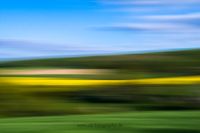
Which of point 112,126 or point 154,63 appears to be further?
point 154,63

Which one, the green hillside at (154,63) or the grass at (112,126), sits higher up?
the green hillside at (154,63)

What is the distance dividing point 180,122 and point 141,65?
97.7 ft

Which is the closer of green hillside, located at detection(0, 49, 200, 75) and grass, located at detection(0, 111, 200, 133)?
grass, located at detection(0, 111, 200, 133)

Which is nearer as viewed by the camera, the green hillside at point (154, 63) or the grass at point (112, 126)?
the grass at point (112, 126)

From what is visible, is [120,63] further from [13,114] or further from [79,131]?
[79,131]

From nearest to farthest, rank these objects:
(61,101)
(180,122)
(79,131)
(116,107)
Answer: (79,131) → (180,122) → (116,107) → (61,101)

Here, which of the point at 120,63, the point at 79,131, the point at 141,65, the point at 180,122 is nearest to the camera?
the point at 79,131

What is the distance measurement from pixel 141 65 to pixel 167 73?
212 inches

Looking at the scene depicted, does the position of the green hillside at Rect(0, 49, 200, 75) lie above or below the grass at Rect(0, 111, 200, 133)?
above

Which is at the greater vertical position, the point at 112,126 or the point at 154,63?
the point at 154,63

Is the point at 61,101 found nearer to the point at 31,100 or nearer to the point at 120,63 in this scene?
the point at 31,100

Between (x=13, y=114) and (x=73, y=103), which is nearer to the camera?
(x=13, y=114)

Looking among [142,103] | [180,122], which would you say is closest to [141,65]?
[142,103]

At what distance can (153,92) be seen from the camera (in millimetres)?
22047
